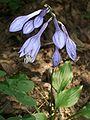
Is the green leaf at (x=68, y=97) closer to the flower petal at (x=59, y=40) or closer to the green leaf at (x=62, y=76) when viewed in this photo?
the green leaf at (x=62, y=76)

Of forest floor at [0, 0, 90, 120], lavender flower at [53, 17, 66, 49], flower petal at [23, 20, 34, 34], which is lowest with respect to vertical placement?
forest floor at [0, 0, 90, 120]

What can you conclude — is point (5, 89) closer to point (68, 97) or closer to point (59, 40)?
point (59, 40)

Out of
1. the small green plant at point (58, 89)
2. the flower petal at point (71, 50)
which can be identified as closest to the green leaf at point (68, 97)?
the small green plant at point (58, 89)

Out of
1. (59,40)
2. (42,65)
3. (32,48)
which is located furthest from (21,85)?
(42,65)

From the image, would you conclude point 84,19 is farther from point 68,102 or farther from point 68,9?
point 68,102

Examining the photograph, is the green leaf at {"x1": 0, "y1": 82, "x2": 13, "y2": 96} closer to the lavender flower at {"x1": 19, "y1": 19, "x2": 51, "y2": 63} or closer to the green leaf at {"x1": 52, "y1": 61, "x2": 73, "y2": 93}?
the lavender flower at {"x1": 19, "y1": 19, "x2": 51, "y2": 63}

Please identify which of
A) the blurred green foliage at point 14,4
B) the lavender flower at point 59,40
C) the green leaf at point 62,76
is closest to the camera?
the lavender flower at point 59,40

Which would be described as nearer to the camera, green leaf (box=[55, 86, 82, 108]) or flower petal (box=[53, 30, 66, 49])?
flower petal (box=[53, 30, 66, 49])

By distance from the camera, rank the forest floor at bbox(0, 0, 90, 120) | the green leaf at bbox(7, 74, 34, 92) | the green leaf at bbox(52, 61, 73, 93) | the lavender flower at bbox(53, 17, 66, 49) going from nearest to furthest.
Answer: the lavender flower at bbox(53, 17, 66, 49) < the green leaf at bbox(7, 74, 34, 92) < the green leaf at bbox(52, 61, 73, 93) < the forest floor at bbox(0, 0, 90, 120)

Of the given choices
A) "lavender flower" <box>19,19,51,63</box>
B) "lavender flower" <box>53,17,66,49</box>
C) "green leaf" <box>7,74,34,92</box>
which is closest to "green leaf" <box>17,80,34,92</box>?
"green leaf" <box>7,74,34,92</box>
